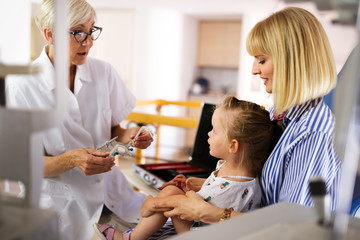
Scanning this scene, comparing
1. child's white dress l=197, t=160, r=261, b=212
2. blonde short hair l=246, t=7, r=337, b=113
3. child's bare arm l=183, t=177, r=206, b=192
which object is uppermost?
blonde short hair l=246, t=7, r=337, b=113

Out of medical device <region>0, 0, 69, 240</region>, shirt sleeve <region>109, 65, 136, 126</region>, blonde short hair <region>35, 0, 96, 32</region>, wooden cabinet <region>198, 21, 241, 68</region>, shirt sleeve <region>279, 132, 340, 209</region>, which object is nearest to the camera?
medical device <region>0, 0, 69, 240</region>

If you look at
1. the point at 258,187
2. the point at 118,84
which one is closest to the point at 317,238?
the point at 258,187

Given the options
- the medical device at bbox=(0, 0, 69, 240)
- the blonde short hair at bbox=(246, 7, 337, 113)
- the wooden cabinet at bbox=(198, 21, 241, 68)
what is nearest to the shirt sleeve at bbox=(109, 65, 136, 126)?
the blonde short hair at bbox=(246, 7, 337, 113)

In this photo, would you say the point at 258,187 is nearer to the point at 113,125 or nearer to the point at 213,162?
the point at 213,162

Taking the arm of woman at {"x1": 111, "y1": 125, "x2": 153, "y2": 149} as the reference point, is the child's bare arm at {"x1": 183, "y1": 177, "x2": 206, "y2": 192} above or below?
below

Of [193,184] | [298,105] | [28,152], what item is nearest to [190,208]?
[193,184]

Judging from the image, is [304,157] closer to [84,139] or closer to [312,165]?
[312,165]

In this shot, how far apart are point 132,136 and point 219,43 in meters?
5.19

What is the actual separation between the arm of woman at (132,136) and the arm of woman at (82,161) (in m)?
0.22

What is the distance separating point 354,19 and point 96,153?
949 millimetres

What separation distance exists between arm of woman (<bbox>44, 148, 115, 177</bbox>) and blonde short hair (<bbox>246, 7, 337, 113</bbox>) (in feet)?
2.05

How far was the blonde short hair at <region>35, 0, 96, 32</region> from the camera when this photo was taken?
1152 millimetres

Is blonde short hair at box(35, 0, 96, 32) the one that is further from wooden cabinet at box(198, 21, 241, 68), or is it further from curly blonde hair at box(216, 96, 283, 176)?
wooden cabinet at box(198, 21, 241, 68)

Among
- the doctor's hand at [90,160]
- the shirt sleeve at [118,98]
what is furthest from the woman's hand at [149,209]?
the shirt sleeve at [118,98]
